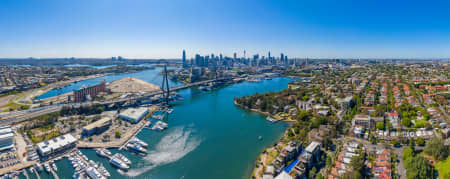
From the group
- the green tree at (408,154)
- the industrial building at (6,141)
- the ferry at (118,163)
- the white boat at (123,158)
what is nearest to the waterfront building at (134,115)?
the white boat at (123,158)

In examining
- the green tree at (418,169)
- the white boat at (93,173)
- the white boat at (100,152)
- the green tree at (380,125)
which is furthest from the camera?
the green tree at (380,125)

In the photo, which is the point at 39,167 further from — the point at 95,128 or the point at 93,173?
the point at 95,128

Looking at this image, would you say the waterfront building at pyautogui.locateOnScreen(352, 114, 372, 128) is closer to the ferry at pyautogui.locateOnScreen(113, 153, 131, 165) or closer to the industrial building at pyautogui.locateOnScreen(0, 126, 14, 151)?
the ferry at pyautogui.locateOnScreen(113, 153, 131, 165)

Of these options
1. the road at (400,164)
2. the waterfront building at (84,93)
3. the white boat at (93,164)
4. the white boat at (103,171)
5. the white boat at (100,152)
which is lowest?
the white boat at (103,171)

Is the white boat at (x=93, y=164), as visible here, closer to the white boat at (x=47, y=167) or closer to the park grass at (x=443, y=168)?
the white boat at (x=47, y=167)

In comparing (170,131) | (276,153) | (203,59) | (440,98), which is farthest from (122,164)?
(203,59)

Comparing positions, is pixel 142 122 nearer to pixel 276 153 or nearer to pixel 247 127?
pixel 247 127

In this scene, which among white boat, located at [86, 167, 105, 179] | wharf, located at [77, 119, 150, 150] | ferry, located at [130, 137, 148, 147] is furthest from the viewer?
ferry, located at [130, 137, 148, 147]

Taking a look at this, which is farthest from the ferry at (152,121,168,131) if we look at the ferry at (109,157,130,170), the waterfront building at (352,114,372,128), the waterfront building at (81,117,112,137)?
the waterfront building at (352,114,372,128)
